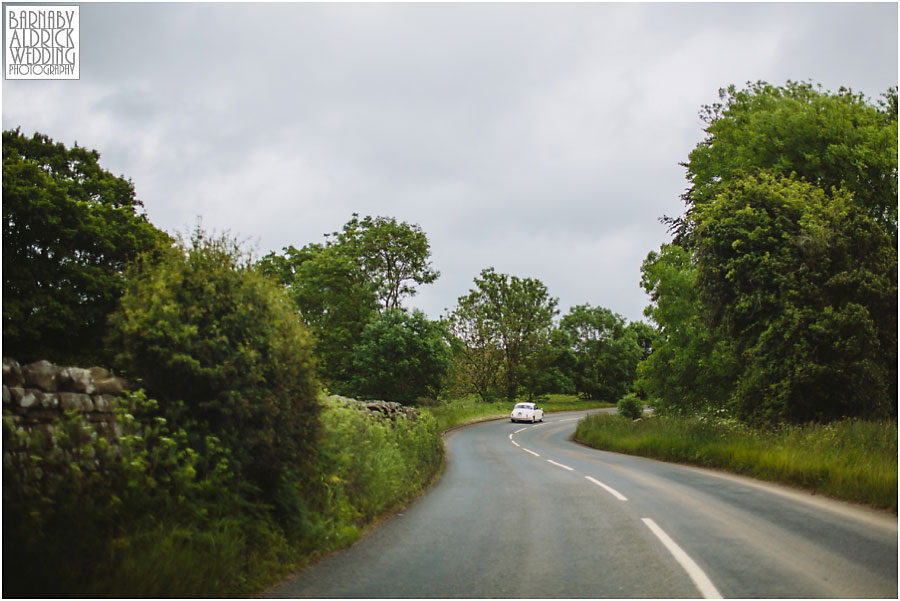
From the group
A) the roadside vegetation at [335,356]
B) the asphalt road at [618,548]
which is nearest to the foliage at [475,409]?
the roadside vegetation at [335,356]

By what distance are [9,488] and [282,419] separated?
2668 millimetres

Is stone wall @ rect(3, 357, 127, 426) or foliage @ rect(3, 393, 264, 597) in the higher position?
stone wall @ rect(3, 357, 127, 426)

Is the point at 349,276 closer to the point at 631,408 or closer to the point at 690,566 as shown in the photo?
the point at 631,408

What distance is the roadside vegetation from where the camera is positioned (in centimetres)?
533

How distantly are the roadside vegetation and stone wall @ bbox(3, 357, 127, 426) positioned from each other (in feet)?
0.58

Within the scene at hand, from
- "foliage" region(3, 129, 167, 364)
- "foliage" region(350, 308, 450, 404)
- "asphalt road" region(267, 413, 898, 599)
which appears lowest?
"asphalt road" region(267, 413, 898, 599)

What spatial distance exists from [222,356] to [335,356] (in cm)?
3803

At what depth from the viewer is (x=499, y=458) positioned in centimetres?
2303

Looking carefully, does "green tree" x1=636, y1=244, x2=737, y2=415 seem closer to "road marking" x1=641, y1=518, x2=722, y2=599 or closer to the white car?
"road marking" x1=641, y1=518, x2=722, y2=599

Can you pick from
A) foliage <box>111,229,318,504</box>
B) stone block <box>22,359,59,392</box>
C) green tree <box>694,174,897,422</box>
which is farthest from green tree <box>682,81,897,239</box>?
stone block <box>22,359,59,392</box>

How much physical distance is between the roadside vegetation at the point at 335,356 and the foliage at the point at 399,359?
150 mm

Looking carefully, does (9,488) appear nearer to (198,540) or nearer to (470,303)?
(198,540)

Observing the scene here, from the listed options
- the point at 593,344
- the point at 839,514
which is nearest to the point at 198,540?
the point at 839,514

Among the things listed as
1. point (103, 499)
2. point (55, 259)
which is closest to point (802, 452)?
point (103, 499)
